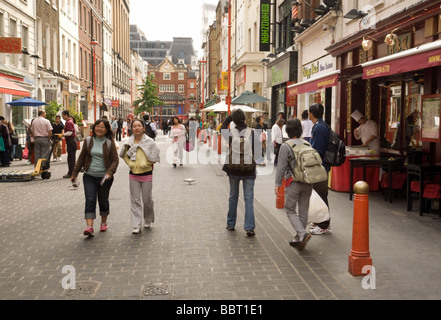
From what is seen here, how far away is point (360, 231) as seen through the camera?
17.8 feet

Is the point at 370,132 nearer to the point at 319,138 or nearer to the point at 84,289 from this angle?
the point at 319,138

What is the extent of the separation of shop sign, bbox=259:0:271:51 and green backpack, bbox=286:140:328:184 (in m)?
21.8

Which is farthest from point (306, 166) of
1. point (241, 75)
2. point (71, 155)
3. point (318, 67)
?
point (241, 75)

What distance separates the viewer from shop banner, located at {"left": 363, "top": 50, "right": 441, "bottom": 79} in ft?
23.8

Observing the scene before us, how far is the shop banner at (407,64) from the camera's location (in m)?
7.26

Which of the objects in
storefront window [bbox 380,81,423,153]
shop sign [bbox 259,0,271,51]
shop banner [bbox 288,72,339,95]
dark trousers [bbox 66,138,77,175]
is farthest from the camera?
shop sign [bbox 259,0,271,51]

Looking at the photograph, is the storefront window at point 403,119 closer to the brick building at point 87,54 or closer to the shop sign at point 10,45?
the shop sign at point 10,45

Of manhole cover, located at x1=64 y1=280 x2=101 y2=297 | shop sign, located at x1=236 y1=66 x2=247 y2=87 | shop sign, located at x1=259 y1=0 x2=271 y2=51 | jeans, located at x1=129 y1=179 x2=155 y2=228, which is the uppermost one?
shop sign, located at x1=259 y1=0 x2=271 y2=51

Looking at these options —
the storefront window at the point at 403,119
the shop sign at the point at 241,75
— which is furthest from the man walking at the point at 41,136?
the shop sign at the point at 241,75

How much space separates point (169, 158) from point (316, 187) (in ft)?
49.8

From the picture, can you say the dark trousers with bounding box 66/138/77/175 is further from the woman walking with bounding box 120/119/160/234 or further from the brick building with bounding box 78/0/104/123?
the brick building with bounding box 78/0/104/123

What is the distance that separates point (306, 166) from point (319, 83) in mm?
5547

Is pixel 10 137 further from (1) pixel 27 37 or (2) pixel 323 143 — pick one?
(2) pixel 323 143

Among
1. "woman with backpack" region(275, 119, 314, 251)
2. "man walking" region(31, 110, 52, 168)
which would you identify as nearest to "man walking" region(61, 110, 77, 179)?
"man walking" region(31, 110, 52, 168)
